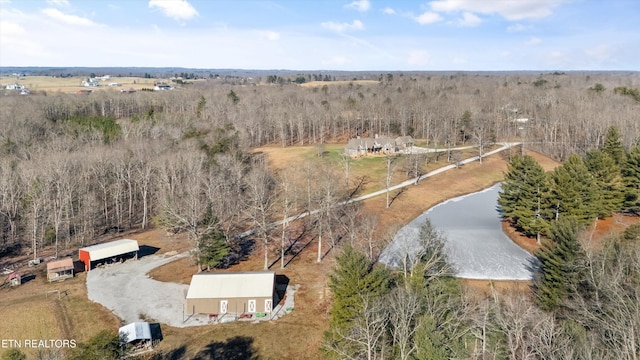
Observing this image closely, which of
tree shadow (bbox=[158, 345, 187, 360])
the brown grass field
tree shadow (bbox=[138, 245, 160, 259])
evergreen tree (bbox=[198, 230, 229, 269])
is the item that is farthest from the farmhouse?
tree shadow (bbox=[158, 345, 187, 360])

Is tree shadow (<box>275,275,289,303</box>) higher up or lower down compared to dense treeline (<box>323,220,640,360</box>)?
lower down

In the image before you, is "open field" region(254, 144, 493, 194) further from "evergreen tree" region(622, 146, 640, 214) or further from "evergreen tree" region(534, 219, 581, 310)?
"evergreen tree" region(534, 219, 581, 310)

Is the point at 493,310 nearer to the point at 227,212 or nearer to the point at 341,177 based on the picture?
the point at 227,212

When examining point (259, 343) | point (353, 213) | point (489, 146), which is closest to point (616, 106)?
point (489, 146)

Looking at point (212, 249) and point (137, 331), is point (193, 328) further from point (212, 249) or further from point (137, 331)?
point (212, 249)

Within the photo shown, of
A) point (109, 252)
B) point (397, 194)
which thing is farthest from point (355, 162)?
point (109, 252)

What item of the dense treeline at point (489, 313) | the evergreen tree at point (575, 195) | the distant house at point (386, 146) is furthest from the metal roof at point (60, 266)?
the distant house at point (386, 146)
